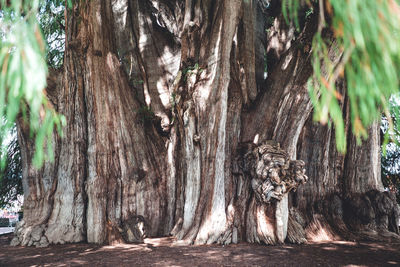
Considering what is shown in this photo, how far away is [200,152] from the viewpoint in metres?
4.59

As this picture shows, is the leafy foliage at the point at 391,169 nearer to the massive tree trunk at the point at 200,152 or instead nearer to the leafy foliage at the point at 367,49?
the massive tree trunk at the point at 200,152

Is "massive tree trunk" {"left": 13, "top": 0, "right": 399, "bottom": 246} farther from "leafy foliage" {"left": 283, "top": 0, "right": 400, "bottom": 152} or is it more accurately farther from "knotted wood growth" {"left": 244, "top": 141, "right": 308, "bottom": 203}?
"leafy foliage" {"left": 283, "top": 0, "right": 400, "bottom": 152}

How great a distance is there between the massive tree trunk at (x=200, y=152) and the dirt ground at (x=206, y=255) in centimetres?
33

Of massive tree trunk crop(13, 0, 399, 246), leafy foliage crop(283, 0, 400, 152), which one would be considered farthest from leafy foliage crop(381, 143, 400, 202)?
leafy foliage crop(283, 0, 400, 152)

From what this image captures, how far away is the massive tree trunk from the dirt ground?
12.9 inches

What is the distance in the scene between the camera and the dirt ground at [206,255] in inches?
128

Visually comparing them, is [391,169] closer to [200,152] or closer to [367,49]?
[200,152]

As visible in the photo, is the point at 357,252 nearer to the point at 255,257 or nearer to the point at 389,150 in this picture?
the point at 255,257

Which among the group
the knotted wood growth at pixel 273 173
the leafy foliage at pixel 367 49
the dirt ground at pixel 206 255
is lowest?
the dirt ground at pixel 206 255

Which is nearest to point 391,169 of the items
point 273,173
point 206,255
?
point 273,173

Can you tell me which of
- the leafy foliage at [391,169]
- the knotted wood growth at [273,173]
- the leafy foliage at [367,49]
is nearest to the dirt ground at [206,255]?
the knotted wood growth at [273,173]

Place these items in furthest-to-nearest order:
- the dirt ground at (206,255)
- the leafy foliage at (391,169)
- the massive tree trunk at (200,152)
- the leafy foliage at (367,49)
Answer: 1. the leafy foliage at (391,169)
2. the massive tree trunk at (200,152)
3. the dirt ground at (206,255)
4. the leafy foliage at (367,49)

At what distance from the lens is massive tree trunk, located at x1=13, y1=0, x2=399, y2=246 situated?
4.35 m

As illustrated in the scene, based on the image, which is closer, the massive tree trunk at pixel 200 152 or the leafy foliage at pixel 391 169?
the massive tree trunk at pixel 200 152
